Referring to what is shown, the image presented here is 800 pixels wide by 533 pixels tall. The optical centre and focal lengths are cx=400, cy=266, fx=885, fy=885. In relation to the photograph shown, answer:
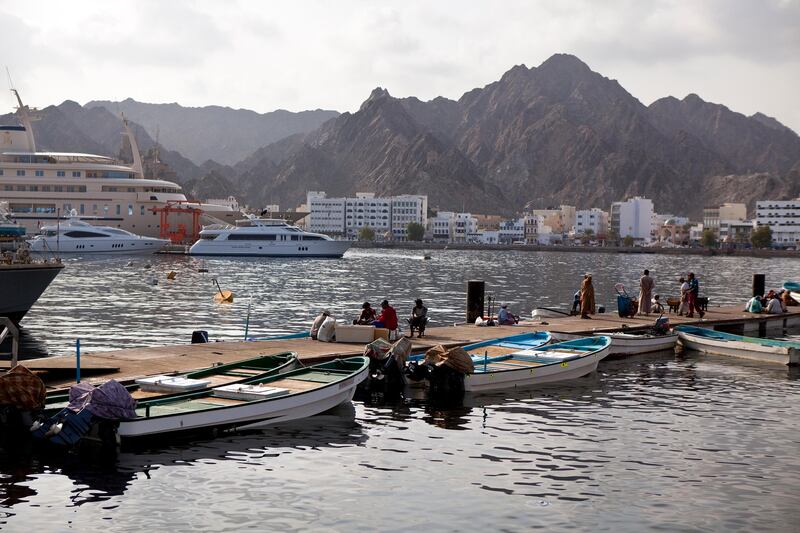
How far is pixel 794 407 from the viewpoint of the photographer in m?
24.7

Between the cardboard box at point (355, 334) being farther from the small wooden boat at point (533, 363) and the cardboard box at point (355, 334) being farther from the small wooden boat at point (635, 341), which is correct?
the small wooden boat at point (635, 341)

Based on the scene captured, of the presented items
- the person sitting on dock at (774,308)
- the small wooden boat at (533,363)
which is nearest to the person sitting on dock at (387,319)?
the small wooden boat at (533,363)

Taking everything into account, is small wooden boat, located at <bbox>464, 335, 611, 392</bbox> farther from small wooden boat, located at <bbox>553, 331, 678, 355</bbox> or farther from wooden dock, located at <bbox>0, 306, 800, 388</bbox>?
wooden dock, located at <bbox>0, 306, 800, 388</bbox>

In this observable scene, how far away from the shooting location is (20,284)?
125ft

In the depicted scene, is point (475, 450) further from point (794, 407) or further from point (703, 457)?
point (794, 407)

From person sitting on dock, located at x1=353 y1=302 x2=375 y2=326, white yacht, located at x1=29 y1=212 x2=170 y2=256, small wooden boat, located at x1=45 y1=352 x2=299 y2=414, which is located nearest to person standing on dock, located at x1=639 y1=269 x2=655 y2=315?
person sitting on dock, located at x1=353 y1=302 x2=375 y2=326

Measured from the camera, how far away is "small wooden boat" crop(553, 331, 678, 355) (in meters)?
32.9

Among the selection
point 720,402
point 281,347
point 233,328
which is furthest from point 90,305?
point 720,402

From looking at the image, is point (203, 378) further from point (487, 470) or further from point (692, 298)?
point (692, 298)

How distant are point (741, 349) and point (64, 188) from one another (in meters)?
145

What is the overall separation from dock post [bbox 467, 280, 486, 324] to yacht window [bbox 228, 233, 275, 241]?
111m

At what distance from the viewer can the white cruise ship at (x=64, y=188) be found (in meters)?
157

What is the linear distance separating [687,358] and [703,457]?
16.4m

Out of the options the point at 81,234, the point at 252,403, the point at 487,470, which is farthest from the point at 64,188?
the point at 487,470
